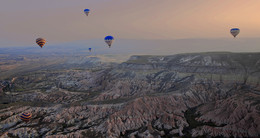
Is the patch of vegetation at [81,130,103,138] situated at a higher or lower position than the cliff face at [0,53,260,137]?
lower

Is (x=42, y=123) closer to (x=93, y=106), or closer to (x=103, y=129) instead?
(x=93, y=106)

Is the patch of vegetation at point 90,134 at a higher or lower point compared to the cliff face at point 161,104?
lower

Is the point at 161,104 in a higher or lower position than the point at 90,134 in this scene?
higher

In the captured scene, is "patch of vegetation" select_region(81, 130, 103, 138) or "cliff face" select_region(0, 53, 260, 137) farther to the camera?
"cliff face" select_region(0, 53, 260, 137)

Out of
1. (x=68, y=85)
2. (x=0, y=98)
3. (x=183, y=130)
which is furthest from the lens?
(x=68, y=85)

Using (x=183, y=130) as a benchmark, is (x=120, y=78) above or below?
above

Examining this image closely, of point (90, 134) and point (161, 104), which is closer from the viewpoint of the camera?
point (90, 134)

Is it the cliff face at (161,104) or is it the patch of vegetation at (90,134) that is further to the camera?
the cliff face at (161,104)

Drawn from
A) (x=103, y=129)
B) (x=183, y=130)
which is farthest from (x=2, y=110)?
(x=183, y=130)
